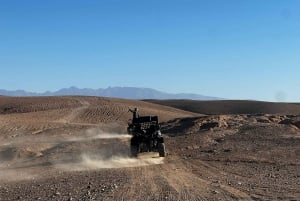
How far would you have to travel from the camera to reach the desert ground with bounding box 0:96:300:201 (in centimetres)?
1388

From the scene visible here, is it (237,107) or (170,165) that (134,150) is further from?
(237,107)

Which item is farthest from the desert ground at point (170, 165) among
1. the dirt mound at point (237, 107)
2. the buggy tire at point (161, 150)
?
the dirt mound at point (237, 107)

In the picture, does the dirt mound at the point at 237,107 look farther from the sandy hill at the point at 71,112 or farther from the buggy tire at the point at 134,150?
the buggy tire at the point at 134,150

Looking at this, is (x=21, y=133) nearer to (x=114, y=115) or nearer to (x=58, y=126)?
(x=58, y=126)

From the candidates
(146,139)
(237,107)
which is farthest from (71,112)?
(146,139)

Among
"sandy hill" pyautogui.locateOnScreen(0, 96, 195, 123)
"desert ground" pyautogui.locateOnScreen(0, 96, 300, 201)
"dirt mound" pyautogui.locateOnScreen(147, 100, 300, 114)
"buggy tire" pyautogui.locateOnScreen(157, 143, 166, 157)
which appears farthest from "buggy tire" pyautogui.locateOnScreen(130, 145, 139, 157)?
"dirt mound" pyautogui.locateOnScreen(147, 100, 300, 114)

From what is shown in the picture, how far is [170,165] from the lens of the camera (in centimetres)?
2003

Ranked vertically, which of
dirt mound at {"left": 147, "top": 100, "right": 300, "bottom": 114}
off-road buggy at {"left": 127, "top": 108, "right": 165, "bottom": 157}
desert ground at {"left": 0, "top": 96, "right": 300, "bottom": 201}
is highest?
dirt mound at {"left": 147, "top": 100, "right": 300, "bottom": 114}

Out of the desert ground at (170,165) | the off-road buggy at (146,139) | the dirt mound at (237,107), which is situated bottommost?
the desert ground at (170,165)

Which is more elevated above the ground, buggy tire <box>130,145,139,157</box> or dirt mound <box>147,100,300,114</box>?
dirt mound <box>147,100,300,114</box>

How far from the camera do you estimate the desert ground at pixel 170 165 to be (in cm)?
1388

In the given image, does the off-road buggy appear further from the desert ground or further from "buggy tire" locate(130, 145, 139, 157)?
the desert ground

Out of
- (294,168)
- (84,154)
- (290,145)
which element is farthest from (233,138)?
(294,168)

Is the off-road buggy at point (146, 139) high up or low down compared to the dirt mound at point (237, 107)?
down
